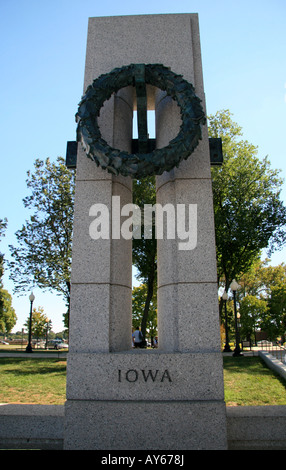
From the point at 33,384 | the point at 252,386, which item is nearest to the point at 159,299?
the point at 252,386

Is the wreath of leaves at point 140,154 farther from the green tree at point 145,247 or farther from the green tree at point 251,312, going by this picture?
the green tree at point 251,312

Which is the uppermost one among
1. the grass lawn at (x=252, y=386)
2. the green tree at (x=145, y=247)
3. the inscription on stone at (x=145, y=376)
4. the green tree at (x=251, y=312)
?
the green tree at (x=145, y=247)

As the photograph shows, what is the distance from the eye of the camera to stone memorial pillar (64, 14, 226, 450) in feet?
13.2

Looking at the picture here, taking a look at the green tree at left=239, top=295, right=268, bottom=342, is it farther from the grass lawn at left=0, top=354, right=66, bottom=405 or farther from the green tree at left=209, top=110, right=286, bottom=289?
the grass lawn at left=0, top=354, right=66, bottom=405

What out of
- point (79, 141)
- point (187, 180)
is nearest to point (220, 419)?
point (187, 180)

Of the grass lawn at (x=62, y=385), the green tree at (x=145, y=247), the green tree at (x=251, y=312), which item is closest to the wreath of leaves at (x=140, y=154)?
the grass lawn at (x=62, y=385)

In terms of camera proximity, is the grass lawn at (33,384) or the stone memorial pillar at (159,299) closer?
the stone memorial pillar at (159,299)

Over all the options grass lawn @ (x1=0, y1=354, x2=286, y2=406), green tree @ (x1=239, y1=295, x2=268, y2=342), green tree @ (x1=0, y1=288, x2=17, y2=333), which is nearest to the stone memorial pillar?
grass lawn @ (x1=0, y1=354, x2=286, y2=406)

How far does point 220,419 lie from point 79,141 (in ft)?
13.5

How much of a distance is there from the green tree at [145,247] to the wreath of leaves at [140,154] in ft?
54.7

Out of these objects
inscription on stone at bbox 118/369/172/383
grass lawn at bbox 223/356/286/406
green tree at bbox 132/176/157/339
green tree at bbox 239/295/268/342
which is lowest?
grass lawn at bbox 223/356/286/406

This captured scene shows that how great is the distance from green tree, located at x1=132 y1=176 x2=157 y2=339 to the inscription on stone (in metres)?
17.5

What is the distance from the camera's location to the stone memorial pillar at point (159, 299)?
4.03m
